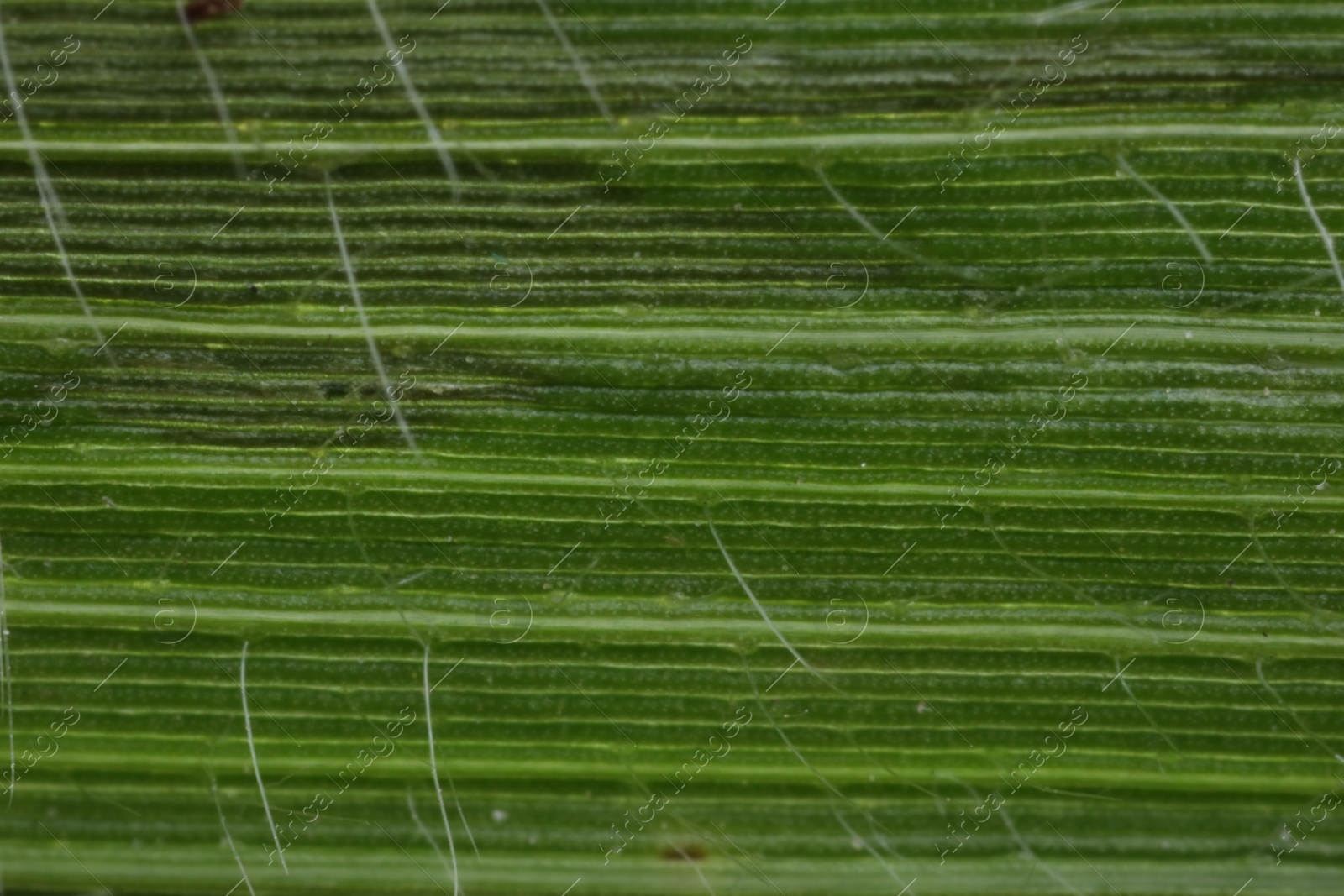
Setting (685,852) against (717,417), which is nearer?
(717,417)

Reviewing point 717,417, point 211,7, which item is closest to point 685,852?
point 717,417

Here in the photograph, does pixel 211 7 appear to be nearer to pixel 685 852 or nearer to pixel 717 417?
pixel 717 417

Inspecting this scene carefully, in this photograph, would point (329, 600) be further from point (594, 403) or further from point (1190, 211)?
point (1190, 211)

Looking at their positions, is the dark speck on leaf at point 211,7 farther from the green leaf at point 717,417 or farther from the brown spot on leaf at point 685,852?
the brown spot on leaf at point 685,852

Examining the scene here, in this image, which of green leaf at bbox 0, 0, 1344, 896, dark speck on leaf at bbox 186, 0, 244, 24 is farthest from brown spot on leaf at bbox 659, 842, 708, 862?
dark speck on leaf at bbox 186, 0, 244, 24

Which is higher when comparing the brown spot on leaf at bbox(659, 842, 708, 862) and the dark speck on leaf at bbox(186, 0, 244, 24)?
the dark speck on leaf at bbox(186, 0, 244, 24)

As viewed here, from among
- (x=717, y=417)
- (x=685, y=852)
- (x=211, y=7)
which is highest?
(x=211, y=7)

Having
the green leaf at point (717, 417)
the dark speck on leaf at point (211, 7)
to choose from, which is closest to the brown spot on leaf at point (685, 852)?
the green leaf at point (717, 417)

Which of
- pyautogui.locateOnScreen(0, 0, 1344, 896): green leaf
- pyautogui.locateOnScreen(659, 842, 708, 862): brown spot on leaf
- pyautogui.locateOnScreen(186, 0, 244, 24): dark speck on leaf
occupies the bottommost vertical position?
pyautogui.locateOnScreen(659, 842, 708, 862): brown spot on leaf

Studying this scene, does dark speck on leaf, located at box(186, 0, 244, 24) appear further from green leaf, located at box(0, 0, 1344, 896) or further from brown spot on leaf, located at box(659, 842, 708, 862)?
brown spot on leaf, located at box(659, 842, 708, 862)

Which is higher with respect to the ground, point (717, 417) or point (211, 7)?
point (211, 7)

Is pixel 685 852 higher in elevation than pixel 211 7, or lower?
lower

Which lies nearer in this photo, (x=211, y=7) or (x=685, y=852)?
(x=211, y=7)
